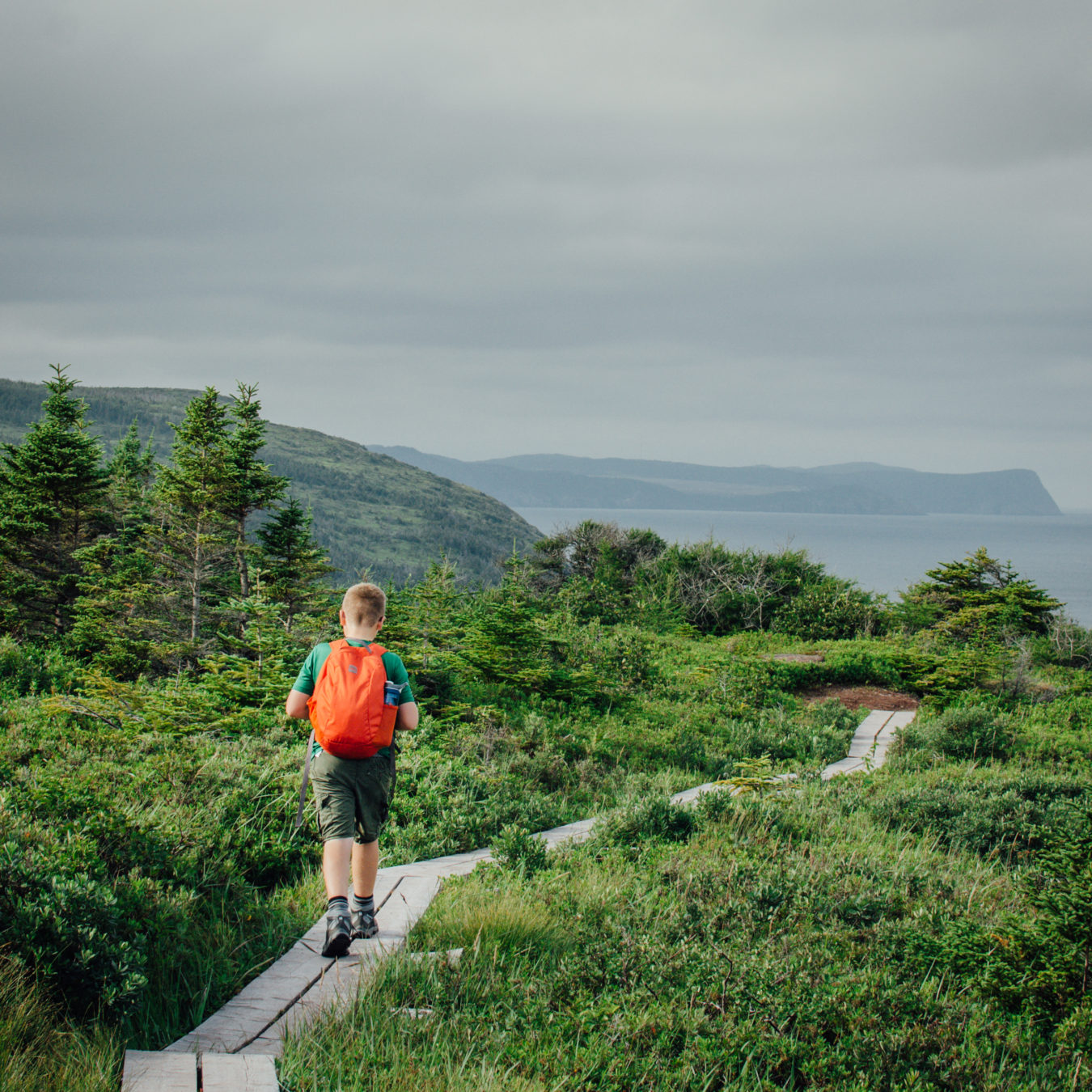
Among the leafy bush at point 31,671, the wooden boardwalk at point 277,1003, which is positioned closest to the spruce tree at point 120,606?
the leafy bush at point 31,671

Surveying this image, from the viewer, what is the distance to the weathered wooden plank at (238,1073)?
2.58 meters

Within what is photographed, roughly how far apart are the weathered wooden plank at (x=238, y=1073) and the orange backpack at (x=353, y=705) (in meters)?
1.36

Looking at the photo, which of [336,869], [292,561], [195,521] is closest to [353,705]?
[336,869]

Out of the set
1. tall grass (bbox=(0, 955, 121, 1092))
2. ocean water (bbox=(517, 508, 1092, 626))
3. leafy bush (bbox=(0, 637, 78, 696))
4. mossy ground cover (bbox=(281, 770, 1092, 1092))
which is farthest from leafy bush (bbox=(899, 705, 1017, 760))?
leafy bush (bbox=(0, 637, 78, 696))

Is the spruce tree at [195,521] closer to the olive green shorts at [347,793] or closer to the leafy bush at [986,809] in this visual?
the olive green shorts at [347,793]

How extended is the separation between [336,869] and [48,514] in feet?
52.4

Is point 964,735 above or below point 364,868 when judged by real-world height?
below

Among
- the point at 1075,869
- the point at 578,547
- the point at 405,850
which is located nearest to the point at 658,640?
the point at 578,547

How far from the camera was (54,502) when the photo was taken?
16.4 metres

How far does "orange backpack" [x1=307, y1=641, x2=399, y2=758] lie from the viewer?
3.75 metres

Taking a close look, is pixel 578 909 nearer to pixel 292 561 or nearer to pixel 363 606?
pixel 363 606

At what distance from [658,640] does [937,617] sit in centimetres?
843

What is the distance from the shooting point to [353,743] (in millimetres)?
3770

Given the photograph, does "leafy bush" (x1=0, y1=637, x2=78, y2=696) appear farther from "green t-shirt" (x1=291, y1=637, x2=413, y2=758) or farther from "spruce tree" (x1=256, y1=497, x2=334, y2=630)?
"green t-shirt" (x1=291, y1=637, x2=413, y2=758)
